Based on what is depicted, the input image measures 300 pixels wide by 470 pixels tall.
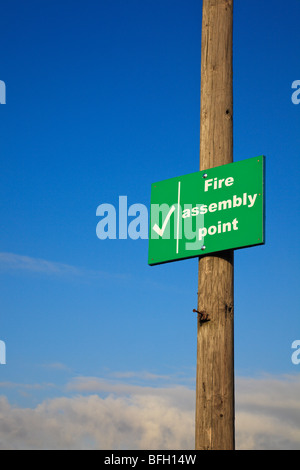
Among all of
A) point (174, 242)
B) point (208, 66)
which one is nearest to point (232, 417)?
point (174, 242)

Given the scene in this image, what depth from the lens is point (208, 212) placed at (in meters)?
4.67

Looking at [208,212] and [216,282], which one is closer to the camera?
[216,282]

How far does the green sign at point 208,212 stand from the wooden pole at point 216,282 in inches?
5.6

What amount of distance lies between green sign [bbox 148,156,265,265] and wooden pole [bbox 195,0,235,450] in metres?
0.14

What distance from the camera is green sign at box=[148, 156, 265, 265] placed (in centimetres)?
445

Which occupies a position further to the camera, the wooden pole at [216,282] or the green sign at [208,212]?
the green sign at [208,212]

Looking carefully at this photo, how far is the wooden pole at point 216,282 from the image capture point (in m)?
4.07

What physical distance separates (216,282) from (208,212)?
1.99ft

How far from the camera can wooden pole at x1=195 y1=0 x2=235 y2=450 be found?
4070 millimetres

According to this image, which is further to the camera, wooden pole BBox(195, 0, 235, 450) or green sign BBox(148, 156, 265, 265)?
green sign BBox(148, 156, 265, 265)

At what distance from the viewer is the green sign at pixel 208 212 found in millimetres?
4449

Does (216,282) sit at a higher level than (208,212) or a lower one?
lower

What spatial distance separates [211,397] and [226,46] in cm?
305
